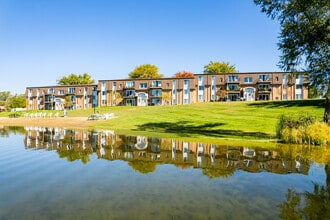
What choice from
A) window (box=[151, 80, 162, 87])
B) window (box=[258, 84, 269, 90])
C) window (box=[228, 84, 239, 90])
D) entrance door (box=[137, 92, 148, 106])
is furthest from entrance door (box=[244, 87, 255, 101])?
entrance door (box=[137, 92, 148, 106])

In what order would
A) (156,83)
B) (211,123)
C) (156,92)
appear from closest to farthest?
1. (211,123)
2. (156,83)
3. (156,92)

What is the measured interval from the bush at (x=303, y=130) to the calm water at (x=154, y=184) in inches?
156

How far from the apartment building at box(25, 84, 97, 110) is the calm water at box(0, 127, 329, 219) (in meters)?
72.1

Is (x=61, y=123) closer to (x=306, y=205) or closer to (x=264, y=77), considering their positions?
(x=306, y=205)

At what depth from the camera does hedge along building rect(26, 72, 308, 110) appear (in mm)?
68750

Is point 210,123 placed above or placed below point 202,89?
below

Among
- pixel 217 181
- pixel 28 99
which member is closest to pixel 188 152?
pixel 217 181

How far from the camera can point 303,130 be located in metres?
17.8

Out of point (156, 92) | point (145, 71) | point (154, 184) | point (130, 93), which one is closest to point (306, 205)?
point (154, 184)

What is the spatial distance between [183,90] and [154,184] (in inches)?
2595

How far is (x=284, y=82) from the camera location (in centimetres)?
6794

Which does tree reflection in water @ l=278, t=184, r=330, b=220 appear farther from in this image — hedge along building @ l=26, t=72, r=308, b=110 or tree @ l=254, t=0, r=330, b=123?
hedge along building @ l=26, t=72, r=308, b=110

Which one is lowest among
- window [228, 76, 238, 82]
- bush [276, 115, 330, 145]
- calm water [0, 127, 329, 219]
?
calm water [0, 127, 329, 219]

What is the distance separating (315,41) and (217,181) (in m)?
17.7
